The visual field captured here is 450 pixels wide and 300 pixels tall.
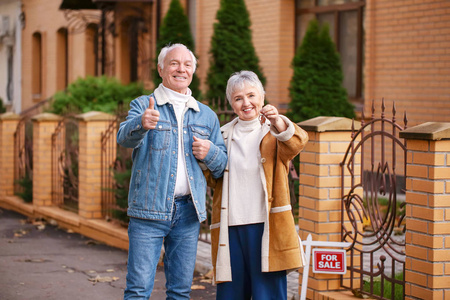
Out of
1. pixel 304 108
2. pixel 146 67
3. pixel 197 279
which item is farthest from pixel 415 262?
pixel 146 67

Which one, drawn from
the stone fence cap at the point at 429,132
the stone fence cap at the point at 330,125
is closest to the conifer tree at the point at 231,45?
the stone fence cap at the point at 330,125

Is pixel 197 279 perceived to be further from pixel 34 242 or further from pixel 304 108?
pixel 304 108

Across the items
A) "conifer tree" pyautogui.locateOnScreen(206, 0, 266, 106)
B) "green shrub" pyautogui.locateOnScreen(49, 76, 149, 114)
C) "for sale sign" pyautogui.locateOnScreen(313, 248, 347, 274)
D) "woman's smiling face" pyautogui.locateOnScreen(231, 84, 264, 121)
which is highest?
"conifer tree" pyautogui.locateOnScreen(206, 0, 266, 106)

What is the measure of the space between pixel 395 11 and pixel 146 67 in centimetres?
855

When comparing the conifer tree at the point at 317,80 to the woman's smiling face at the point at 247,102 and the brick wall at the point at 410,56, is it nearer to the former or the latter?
the brick wall at the point at 410,56

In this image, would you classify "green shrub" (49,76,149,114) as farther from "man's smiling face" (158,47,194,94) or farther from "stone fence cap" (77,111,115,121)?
"man's smiling face" (158,47,194,94)

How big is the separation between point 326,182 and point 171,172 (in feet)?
5.49

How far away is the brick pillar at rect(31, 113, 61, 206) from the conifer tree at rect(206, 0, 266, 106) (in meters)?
3.40

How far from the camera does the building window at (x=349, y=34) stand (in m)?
12.2

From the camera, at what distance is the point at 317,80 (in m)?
10.8

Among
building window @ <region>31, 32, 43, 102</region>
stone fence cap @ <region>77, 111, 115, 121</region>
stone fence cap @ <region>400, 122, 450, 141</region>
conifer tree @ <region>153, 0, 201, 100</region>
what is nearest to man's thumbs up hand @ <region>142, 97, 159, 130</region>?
stone fence cap @ <region>400, 122, 450, 141</region>

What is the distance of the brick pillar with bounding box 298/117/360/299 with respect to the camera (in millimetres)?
5508

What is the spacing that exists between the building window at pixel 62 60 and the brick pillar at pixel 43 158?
13738 mm

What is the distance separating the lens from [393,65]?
430 inches
